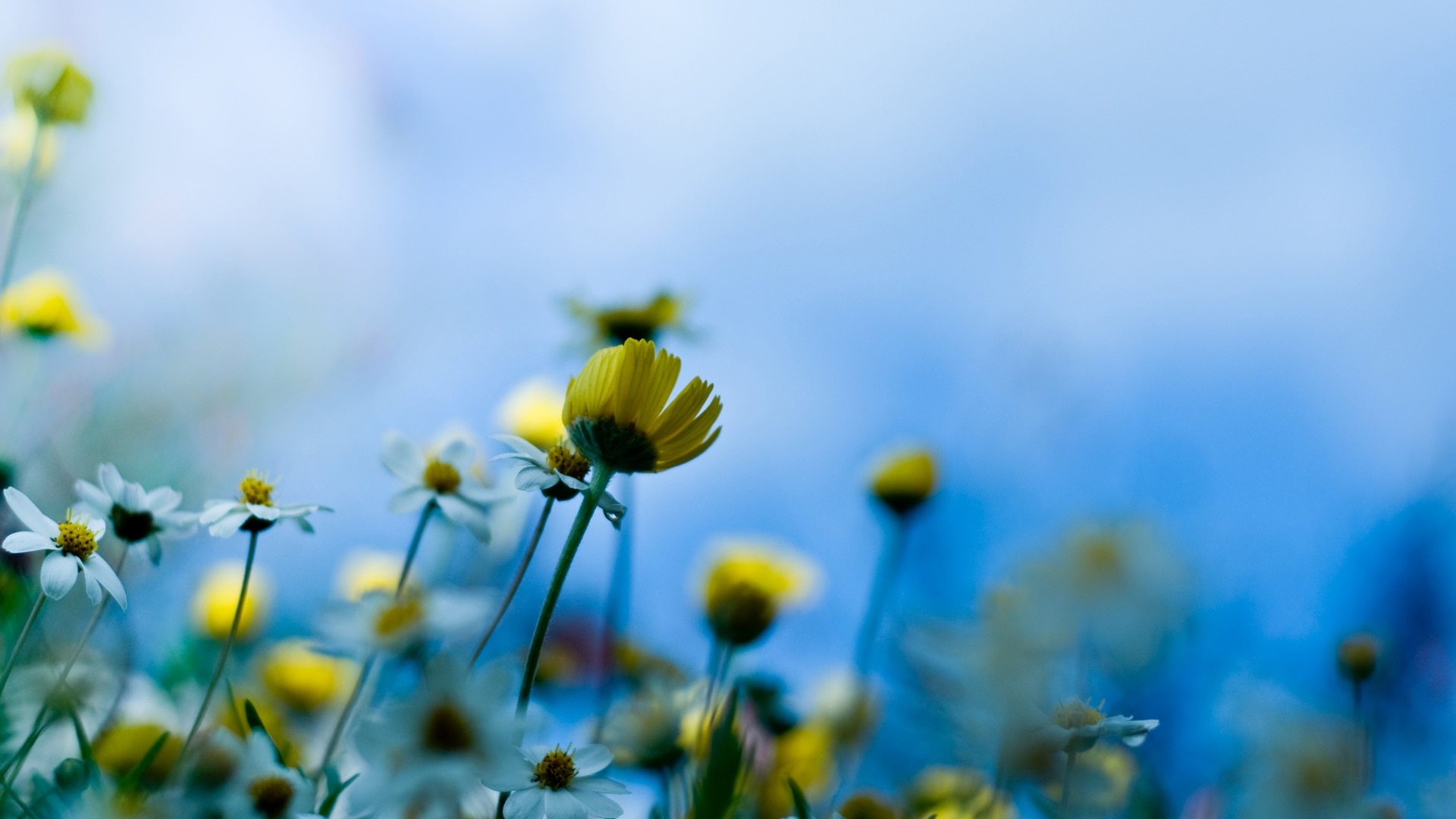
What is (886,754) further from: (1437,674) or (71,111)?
(71,111)

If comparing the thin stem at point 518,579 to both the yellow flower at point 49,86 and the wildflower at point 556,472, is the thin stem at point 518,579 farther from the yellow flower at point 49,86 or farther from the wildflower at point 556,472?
the yellow flower at point 49,86

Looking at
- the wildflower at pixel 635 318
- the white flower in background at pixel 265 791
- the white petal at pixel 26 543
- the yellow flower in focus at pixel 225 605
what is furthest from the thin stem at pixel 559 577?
the yellow flower in focus at pixel 225 605

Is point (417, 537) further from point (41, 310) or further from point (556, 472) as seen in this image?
point (41, 310)

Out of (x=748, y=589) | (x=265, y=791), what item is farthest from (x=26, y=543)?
(x=748, y=589)

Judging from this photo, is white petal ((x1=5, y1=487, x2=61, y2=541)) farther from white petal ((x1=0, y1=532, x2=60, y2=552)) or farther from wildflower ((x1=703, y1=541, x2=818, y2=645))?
wildflower ((x1=703, y1=541, x2=818, y2=645))

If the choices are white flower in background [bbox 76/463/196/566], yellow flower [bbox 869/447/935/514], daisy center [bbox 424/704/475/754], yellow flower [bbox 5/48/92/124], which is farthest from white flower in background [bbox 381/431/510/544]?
yellow flower [bbox 5/48/92/124]

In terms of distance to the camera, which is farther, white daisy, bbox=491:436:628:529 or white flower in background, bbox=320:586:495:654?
white daisy, bbox=491:436:628:529

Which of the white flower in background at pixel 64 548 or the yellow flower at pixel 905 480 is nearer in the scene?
the white flower in background at pixel 64 548
